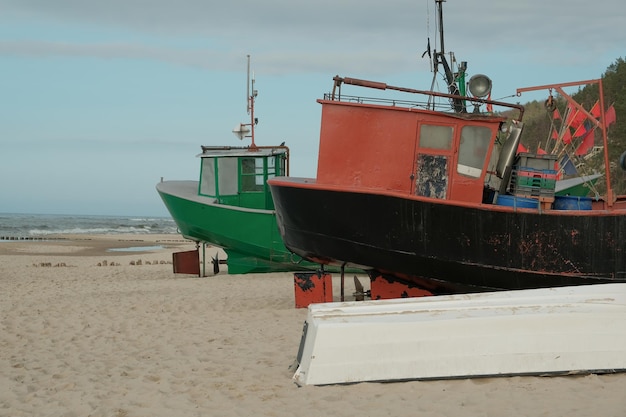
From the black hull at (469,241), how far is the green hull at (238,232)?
5.49 m

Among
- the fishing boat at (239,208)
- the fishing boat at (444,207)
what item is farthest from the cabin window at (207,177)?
the fishing boat at (444,207)

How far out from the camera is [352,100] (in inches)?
392

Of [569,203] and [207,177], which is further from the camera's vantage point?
[207,177]

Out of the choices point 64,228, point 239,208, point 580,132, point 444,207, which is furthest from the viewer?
point 64,228

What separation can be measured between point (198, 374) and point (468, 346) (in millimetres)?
2323

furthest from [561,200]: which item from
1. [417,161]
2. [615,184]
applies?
[615,184]

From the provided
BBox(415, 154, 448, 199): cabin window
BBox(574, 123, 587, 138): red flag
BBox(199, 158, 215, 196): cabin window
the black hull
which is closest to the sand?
the black hull

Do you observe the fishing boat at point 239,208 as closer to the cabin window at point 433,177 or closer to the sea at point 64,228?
the cabin window at point 433,177

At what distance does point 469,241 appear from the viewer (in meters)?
9.42

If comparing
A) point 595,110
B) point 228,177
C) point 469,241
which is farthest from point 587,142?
point 228,177

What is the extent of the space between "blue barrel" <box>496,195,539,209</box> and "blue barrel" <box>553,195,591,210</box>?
0.40m

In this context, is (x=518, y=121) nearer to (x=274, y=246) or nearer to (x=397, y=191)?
(x=397, y=191)

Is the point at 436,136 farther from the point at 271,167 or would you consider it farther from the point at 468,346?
the point at 271,167

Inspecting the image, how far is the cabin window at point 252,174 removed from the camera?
16344mm
